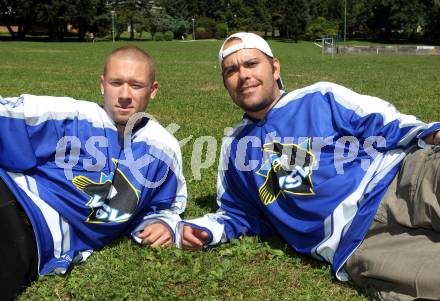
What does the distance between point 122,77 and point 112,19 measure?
72761mm

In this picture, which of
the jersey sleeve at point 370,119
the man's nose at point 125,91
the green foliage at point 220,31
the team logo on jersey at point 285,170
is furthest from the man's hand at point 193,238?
the green foliage at point 220,31

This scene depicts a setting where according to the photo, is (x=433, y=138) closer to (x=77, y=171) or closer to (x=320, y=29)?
(x=77, y=171)

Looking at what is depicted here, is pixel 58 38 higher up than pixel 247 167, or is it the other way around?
pixel 58 38

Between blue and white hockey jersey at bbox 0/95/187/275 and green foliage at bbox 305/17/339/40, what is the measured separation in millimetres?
86472

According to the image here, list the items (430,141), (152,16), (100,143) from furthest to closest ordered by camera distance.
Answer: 1. (152,16)
2. (100,143)
3. (430,141)

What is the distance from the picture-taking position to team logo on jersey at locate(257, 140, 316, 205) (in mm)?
3830

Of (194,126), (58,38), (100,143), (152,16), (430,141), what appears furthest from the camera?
(152,16)

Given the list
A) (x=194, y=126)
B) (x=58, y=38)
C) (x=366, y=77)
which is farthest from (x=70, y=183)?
(x=58, y=38)

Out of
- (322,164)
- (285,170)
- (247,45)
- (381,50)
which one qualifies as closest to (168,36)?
(381,50)

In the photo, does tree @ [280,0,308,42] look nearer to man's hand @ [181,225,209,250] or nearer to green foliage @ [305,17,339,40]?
green foliage @ [305,17,339,40]

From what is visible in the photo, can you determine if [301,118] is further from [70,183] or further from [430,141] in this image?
[70,183]

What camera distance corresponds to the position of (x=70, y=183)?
12.5ft

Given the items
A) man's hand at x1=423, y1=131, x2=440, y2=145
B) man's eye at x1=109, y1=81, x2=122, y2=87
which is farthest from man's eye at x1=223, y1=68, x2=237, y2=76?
man's hand at x1=423, y1=131, x2=440, y2=145

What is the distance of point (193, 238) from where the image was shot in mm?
A: 4172
